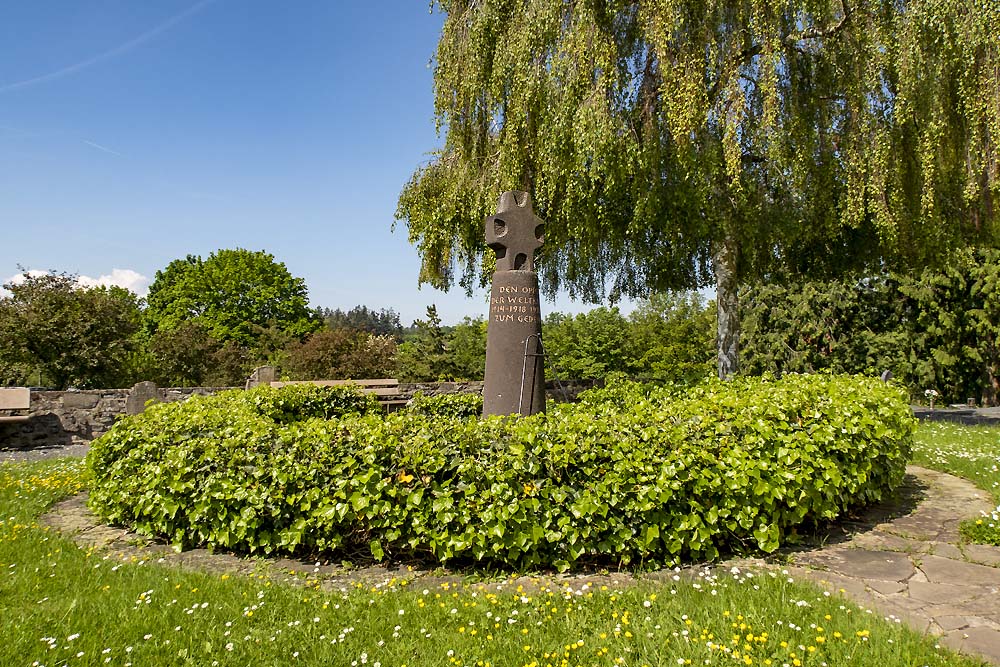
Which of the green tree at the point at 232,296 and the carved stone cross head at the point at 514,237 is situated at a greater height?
the green tree at the point at 232,296

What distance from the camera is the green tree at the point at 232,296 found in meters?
41.1

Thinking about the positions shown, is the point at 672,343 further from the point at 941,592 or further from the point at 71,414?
the point at 941,592

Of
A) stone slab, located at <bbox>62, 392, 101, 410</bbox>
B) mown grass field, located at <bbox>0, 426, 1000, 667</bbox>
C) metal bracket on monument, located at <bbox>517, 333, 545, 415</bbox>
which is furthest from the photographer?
stone slab, located at <bbox>62, 392, 101, 410</bbox>

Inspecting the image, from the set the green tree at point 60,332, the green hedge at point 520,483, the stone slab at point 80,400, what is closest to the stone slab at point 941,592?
the green hedge at point 520,483

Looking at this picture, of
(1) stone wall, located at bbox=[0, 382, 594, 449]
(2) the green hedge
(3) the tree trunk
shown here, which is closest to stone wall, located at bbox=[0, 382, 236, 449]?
(1) stone wall, located at bbox=[0, 382, 594, 449]

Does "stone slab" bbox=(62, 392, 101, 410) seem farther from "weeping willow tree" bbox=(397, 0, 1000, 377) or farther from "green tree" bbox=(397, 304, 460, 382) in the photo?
"green tree" bbox=(397, 304, 460, 382)

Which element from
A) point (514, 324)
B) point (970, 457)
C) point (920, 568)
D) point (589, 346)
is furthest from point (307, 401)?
point (589, 346)

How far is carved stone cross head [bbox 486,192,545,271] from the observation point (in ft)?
22.8

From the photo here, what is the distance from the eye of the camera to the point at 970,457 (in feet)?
24.9

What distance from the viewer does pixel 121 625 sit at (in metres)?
3.14

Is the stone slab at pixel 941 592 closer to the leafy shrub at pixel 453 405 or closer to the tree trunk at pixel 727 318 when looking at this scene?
the leafy shrub at pixel 453 405

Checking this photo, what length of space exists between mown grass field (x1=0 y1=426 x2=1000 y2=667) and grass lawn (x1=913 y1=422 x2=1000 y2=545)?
87.5 inches

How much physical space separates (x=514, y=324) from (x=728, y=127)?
5.26m

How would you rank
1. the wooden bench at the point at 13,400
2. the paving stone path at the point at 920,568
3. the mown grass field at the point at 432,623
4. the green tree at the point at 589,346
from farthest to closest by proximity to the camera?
the green tree at the point at 589,346 < the wooden bench at the point at 13,400 < the paving stone path at the point at 920,568 < the mown grass field at the point at 432,623
